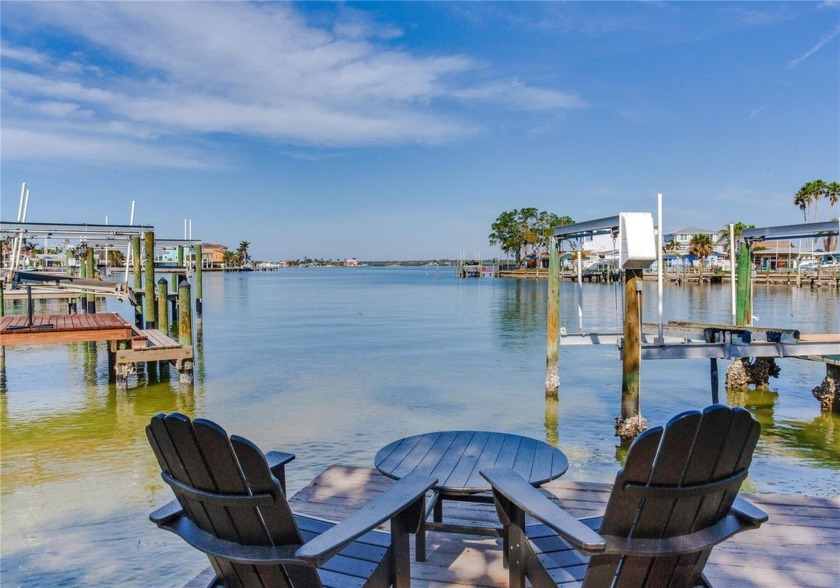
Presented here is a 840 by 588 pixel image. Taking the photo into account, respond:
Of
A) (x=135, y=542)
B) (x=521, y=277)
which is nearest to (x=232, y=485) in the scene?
(x=135, y=542)

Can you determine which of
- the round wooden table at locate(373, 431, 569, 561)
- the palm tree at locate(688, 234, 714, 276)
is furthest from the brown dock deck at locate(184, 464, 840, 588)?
the palm tree at locate(688, 234, 714, 276)

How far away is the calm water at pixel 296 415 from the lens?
501cm

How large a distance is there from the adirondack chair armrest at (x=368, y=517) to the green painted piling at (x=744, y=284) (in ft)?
32.4

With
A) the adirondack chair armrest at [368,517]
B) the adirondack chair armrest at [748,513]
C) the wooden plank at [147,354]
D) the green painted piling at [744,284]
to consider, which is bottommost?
the wooden plank at [147,354]

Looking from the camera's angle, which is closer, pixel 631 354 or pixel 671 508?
pixel 671 508

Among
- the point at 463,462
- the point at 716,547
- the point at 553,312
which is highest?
the point at 553,312

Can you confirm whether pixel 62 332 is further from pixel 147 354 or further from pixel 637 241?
pixel 637 241

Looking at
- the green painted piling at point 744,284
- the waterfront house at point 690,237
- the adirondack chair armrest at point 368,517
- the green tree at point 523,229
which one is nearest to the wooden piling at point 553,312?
the green painted piling at point 744,284

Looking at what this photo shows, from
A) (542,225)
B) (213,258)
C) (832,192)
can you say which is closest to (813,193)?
(832,192)

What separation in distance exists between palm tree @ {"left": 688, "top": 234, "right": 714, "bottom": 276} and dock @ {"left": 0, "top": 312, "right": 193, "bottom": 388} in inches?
2448

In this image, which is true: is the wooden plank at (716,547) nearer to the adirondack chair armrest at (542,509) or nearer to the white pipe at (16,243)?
the adirondack chair armrest at (542,509)

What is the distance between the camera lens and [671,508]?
2070mm

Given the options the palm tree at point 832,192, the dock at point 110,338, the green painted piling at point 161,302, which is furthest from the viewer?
the palm tree at point 832,192

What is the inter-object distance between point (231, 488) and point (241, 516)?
0.37 ft
